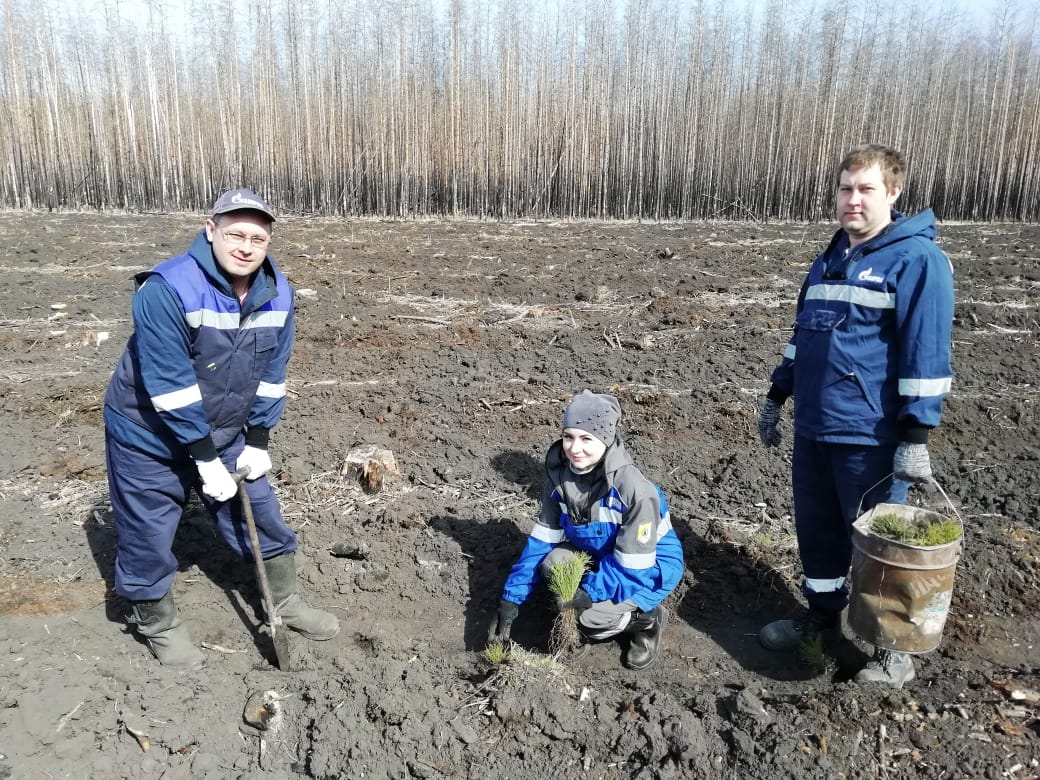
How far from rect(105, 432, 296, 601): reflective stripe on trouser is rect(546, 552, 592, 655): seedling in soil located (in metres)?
1.34

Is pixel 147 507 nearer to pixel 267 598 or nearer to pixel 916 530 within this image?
pixel 267 598

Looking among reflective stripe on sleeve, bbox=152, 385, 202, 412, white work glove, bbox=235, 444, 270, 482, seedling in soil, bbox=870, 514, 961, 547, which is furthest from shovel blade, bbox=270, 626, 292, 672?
seedling in soil, bbox=870, 514, 961, 547

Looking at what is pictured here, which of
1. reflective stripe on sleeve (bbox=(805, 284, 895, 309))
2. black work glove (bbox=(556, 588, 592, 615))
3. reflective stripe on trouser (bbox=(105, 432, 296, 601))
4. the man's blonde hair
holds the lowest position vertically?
Answer: black work glove (bbox=(556, 588, 592, 615))

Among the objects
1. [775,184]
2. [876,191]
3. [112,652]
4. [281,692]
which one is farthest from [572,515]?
[775,184]

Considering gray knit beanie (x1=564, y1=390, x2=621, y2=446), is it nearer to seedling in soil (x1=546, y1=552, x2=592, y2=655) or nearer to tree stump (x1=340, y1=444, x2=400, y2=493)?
seedling in soil (x1=546, y1=552, x2=592, y2=655)

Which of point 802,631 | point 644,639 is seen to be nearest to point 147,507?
point 644,639

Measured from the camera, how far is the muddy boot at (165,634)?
10.3 feet

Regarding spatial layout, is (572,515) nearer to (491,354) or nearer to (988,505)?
(988,505)

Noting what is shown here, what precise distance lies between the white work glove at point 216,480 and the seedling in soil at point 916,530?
8.07 feet

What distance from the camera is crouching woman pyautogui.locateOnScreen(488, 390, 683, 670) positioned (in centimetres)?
311

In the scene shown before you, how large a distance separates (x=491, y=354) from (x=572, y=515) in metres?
3.59

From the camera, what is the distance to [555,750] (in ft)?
9.13

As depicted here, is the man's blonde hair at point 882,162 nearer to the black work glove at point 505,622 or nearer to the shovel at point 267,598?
the black work glove at point 505,622

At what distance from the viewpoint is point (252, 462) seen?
3152mm
